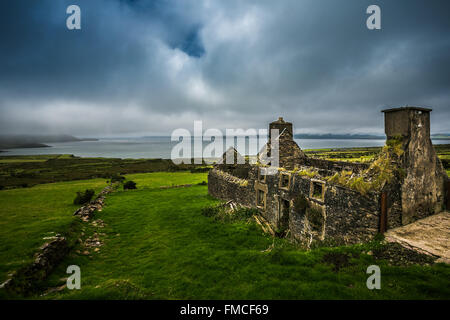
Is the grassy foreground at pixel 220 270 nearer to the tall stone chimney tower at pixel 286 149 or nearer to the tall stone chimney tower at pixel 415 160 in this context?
the tall stone chimney tower at pixel 415 160

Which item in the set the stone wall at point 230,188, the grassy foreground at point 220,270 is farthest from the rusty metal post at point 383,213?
the stone wall at point 230,188

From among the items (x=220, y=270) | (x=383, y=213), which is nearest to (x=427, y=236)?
(x=383, y=213)

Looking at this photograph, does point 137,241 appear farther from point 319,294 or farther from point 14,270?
point 319,294

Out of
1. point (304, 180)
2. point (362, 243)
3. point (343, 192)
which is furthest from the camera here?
point (304, 180)

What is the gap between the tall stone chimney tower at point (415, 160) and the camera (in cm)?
897

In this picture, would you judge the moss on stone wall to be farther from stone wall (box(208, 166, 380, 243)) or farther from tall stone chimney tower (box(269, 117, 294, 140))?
tall stone chimney tower (box(269, 117, 294, 140))

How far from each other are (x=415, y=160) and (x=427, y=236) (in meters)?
3.25

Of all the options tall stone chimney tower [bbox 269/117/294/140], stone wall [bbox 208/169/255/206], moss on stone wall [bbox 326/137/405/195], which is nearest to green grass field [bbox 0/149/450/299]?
moss on stone wall [bbox 326/137/405/195]

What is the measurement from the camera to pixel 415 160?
939cm

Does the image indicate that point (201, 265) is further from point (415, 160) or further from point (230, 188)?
point (230, 188)

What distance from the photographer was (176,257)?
1116cm
